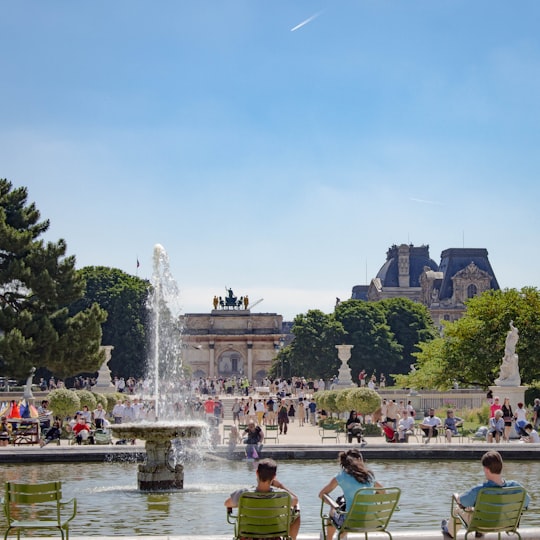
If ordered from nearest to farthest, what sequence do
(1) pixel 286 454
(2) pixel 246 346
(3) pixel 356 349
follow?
(1) pixel 286 454 < (3) pixel 356 349 < (2) pixel 246 346

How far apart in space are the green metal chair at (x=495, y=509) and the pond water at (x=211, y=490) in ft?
12.7

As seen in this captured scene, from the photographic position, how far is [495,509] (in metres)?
10.1

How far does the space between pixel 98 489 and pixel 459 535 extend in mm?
9189

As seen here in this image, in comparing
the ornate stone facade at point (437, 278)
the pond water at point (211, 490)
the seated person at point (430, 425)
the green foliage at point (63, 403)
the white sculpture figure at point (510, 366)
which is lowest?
the pond water at point (211, 490)

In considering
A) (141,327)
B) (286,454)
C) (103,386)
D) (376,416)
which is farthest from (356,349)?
(286,454)

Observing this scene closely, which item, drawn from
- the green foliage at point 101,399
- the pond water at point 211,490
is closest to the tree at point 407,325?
the green foliage at point 101,399

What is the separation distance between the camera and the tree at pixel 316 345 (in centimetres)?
8794

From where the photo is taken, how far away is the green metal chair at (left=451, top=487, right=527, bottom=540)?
1007cm

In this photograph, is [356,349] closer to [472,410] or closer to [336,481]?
[472,410]

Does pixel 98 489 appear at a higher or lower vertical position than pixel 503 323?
lower

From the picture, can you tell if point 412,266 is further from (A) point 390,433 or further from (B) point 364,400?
(A) point 390,433

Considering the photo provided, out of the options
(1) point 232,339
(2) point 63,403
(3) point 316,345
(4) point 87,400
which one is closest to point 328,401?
(4) point 87,400

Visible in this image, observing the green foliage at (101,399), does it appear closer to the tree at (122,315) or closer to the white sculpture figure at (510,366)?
the white sculpture figure at (510,366)

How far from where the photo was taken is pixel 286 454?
23.3 meters
